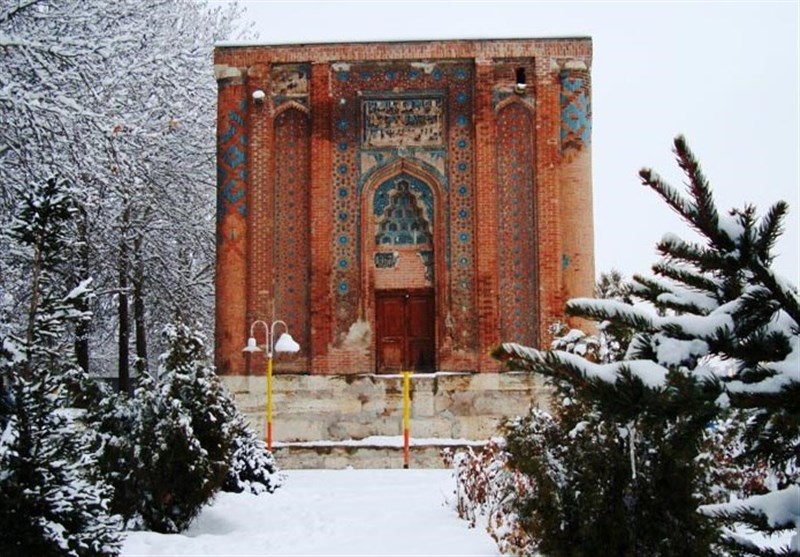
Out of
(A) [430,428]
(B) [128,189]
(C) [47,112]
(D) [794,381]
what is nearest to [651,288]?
(D) [794,381]

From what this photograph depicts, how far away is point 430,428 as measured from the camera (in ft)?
67.4

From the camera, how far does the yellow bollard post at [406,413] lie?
1961 cm

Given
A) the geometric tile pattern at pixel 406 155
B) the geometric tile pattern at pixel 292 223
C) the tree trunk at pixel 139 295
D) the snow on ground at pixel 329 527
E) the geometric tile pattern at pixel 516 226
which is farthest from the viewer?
the tree trunk at pixel 139 295

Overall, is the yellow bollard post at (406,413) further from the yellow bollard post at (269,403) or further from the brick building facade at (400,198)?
the yellow bollard post at (269,403)

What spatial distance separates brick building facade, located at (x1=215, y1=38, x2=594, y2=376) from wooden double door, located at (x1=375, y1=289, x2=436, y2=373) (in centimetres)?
3

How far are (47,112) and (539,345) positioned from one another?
10.1 meters

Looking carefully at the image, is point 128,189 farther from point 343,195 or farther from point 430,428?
point 430,428

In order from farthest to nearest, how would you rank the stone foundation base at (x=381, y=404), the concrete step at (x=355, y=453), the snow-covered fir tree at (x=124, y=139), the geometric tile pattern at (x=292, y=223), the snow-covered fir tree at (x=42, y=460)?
the geometric tile pattern at (x=292, y=223)
the stone foundation base at (x=381, y=404)
the concrete step at (x=355, y=453)
the snow-covered fir tree at (x=124, y=139)
the snow-covered fir tree at (x=42, y=460)

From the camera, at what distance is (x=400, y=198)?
71.8 ft

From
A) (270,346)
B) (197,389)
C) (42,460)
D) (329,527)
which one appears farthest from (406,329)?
(42,460)

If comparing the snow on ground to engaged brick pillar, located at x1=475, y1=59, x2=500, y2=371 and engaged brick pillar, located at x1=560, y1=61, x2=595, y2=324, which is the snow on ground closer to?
engaged brick pillar, located at x1=475, y1=59, x2=500, y2=371

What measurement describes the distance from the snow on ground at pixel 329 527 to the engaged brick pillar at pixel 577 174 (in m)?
7.38

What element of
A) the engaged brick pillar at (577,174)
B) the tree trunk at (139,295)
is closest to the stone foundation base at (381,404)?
the engaged brick pillar at (577,174)

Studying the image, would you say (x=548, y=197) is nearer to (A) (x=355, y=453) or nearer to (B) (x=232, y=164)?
(A) (x=355, y=453)
